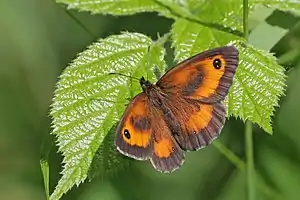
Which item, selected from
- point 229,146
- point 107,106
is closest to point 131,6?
point 107,106

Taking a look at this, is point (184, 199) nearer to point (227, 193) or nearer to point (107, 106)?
point (227, 193)

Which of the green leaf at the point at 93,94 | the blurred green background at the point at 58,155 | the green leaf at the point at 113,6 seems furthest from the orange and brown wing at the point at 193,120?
the blurred green background at the point at 58,155

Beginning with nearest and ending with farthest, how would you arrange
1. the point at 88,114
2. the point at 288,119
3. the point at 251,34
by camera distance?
1. the point at 88,114
2. the point at 251,34
3. the point at 288,119

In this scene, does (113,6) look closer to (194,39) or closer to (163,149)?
(194,39)

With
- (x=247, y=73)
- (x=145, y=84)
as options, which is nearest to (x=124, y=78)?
(x=145, y=84)

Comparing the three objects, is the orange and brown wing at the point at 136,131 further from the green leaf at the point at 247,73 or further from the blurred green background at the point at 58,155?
the blurred green background at the point at 58,155

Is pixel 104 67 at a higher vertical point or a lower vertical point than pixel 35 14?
higher

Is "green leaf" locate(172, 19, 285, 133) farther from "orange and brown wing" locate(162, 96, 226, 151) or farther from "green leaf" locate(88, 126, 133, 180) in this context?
"green leaf" locate(88, 126, 133, 180)
